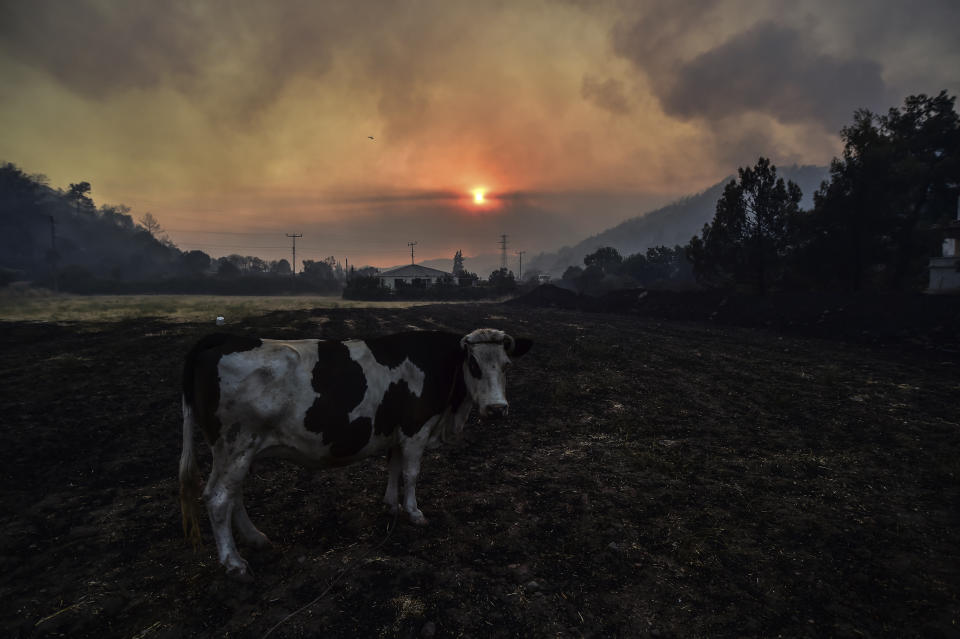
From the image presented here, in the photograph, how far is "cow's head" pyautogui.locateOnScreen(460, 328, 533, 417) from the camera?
15.4 feet

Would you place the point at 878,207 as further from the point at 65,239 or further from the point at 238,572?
the point at 65,239

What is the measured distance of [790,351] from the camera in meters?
17.4

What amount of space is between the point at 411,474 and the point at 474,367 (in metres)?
1.46

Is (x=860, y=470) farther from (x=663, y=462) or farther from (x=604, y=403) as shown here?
(x=604, y=403)

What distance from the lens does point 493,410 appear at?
467 cm

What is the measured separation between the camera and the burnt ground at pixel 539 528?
3566mm

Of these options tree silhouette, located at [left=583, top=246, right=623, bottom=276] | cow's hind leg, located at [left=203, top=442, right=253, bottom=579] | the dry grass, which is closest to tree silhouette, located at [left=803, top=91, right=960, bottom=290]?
cow's hind leg, located at [left=203, top=442, right=253, bottom=579]

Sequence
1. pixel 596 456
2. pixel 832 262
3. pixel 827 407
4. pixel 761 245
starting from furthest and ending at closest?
pixel 761 245, pixel 832 262, pixel 827 407, pixel 596 456

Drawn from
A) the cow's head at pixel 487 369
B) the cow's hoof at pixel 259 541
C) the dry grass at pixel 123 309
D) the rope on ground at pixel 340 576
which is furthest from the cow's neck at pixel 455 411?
the dry grass at pixel 123 309

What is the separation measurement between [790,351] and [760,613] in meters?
17.3

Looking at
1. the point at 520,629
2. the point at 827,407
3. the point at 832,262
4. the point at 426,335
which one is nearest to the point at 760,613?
the point at 520,629

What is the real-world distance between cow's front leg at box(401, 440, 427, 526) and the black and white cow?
0.04 ft

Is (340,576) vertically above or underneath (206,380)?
underneath

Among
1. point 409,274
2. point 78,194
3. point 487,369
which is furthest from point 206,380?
point 78,194
